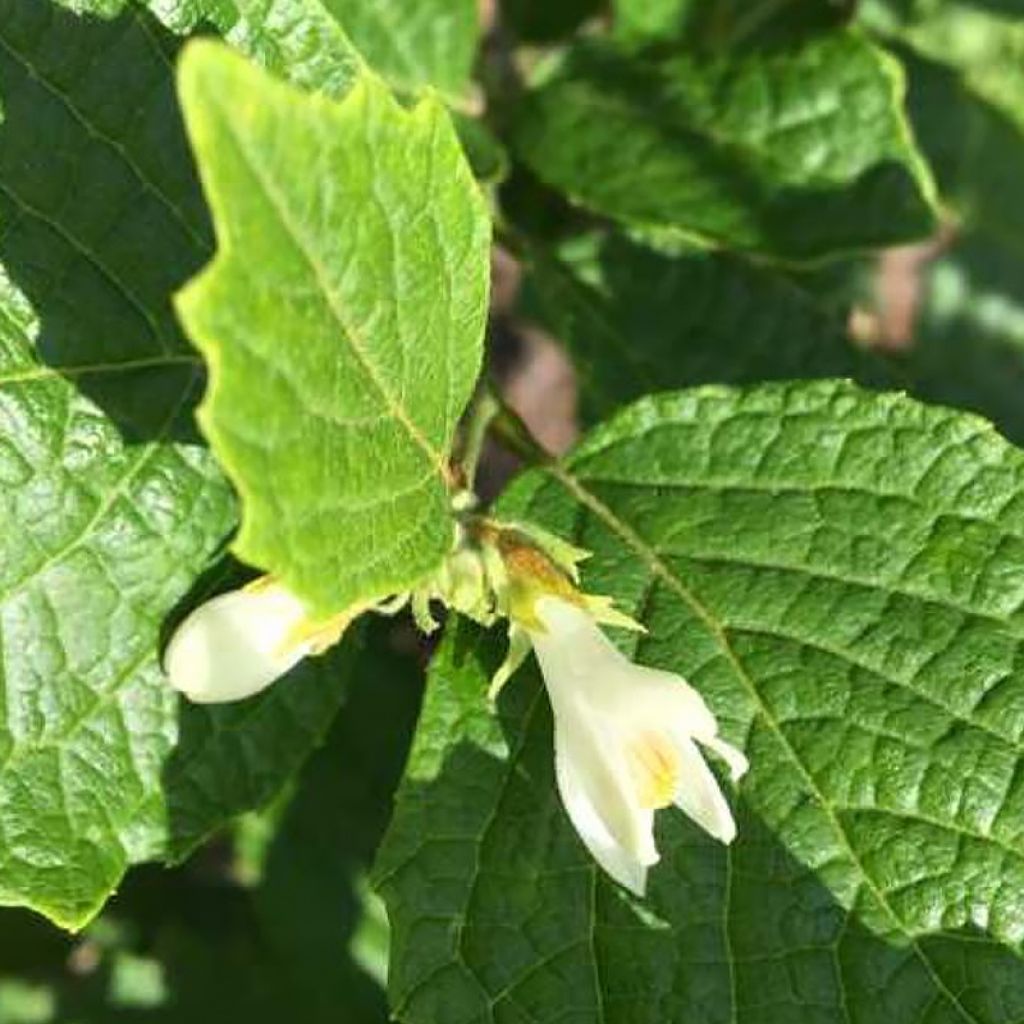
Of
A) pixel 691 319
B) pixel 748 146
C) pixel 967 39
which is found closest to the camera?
pixel 748 146

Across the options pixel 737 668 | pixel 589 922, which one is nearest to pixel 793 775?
pixel 737 668

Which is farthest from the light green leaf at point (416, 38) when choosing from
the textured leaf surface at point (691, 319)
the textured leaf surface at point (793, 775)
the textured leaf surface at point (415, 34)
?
the textured leaf surface at point (793, 775)

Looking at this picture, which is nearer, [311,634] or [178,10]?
[311,634]

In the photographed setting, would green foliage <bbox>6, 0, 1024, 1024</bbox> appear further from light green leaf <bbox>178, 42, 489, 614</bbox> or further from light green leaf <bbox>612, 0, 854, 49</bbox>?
light green leaf <bbox>612, 0, 854, 49</bbox>

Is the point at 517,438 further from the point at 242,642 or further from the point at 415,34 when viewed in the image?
the point at 415,34

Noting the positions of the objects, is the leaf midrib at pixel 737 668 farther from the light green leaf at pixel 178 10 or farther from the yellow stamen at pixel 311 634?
the light green leaf at pixel 178 10

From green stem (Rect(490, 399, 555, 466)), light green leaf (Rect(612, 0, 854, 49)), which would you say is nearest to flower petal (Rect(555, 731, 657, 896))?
green stem (Rect(490, 399, 555, 466))

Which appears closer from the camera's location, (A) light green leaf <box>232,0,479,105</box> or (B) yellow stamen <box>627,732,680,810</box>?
(B) yellow stamen <box>627,732,680,810</box>
